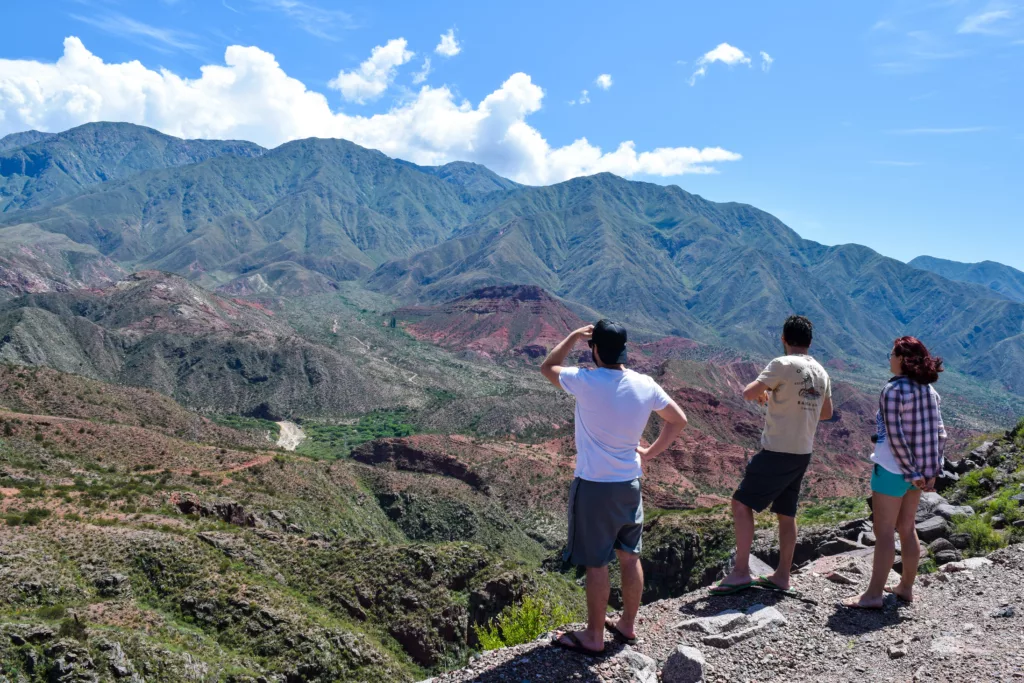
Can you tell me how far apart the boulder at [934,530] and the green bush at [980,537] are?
0.52 feet

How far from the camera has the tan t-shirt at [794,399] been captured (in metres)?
6.11

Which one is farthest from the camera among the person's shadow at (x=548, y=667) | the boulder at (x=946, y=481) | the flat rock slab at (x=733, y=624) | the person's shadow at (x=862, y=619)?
the boulder at (x=946, y=481)

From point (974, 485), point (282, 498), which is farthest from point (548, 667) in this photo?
point (282, 498)

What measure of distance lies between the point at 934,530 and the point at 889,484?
3.69m

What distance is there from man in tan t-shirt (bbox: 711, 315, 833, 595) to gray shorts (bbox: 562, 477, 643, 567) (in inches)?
65.6

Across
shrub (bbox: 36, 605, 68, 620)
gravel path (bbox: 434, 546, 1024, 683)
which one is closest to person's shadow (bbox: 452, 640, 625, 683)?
gravel path (bbox: 434, 546, 1024, 683)

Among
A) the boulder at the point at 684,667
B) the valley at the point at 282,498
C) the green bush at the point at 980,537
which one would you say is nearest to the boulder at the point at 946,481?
the green bush at the point at 980,537

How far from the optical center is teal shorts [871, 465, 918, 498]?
6051 mm

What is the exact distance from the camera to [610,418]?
4.94m

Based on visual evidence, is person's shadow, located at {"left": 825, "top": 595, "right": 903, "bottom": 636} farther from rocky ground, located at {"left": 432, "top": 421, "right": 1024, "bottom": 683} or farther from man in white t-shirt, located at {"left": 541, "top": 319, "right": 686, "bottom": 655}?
man in white t-shirt, located at {"left": 541, "top": 319, "right": 686, "bottom": 655}

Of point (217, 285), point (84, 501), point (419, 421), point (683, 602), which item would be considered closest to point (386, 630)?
point (84, 501)

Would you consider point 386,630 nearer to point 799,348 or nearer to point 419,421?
point 799,348

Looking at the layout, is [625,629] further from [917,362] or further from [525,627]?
[917,362]

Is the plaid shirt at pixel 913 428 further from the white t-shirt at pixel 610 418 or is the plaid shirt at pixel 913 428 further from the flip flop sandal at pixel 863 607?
the white t-shirt at pixel 610 418
